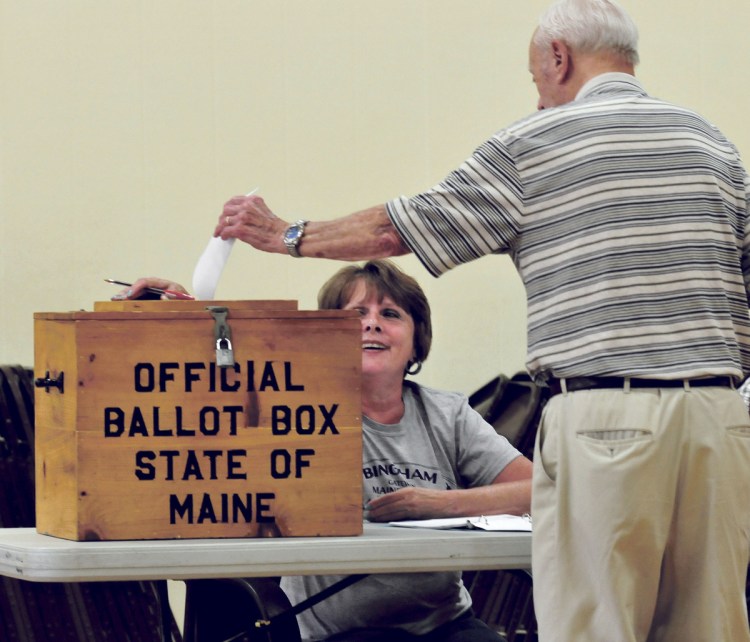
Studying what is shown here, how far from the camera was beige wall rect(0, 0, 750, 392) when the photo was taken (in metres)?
3.81

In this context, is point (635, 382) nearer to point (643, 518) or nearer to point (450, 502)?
point (643, 518)

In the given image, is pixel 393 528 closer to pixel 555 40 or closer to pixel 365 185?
pixel 555 40

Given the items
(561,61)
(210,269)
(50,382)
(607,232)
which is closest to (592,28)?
(561,61)

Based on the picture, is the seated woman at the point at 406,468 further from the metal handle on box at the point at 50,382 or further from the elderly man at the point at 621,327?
the elderly man at the point at 621,327

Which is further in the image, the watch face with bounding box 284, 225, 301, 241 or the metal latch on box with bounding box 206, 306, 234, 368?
the watch face with bounding box 284, 225, 301, 241

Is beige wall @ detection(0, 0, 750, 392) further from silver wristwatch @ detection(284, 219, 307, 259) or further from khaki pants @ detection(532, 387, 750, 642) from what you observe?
khaki pants @ detection(532, 387, 750, 642)

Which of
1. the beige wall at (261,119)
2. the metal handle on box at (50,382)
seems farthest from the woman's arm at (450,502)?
the beige wall at (261,119)

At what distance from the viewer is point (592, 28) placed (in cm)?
202

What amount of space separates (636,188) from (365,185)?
6.86 ft

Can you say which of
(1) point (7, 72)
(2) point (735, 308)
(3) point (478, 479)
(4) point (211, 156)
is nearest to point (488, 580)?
(3) point (478, 479)

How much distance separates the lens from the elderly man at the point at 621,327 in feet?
5.85

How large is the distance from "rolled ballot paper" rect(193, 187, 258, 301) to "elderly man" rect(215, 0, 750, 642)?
0.33 feet

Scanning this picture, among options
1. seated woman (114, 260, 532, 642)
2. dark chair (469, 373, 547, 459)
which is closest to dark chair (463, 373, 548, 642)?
dark chair (469, 373, 547, 459)

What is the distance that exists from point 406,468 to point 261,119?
5.80 feet
